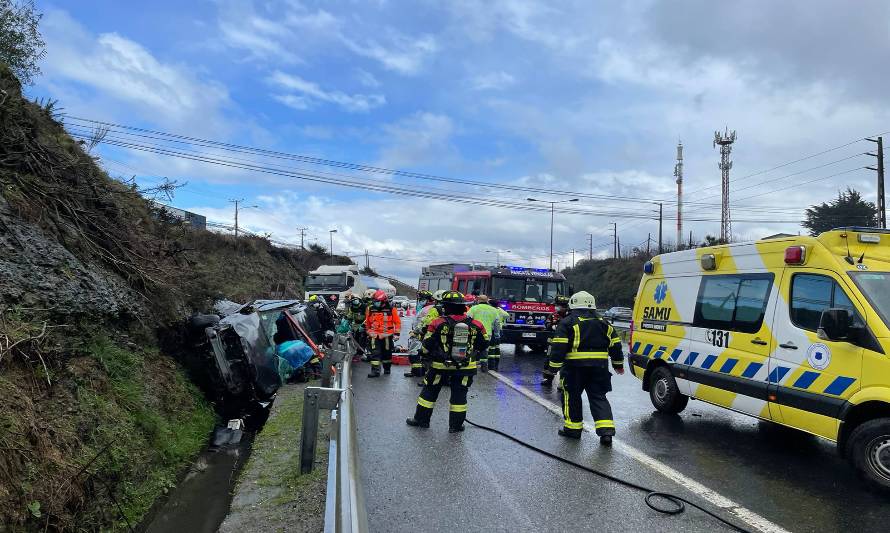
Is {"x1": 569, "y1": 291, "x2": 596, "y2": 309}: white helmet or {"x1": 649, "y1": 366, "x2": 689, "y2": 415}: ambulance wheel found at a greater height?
{"x1": 569, "y1": 291, "x2": 596, "y2": 309}: white helmet

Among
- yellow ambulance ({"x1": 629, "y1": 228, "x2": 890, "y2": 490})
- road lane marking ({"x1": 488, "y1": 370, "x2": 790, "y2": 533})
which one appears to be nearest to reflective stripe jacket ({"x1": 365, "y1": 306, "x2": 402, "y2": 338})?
road lane marking ({"x1": 488, "y1": 370, "x2": 790, "y2": 533})

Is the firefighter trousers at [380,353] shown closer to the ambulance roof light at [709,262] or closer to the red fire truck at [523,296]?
the red fire truck at [523,296]

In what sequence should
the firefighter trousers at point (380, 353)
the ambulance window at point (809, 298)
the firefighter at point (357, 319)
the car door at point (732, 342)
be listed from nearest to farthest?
the ambulance window at point (809, 298) < the car door at point (732, 342) < the firefighter trousers at point (380, 353) < the firefighter at point (357, 319)

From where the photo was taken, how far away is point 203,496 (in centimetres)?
557

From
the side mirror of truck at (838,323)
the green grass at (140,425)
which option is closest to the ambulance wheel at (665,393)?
the side mirror of truck at (838,323)

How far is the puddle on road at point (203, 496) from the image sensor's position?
4895 mm

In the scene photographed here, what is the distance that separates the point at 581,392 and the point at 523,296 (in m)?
9.45

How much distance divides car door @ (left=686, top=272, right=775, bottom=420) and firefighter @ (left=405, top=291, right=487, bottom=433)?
8.83 feet

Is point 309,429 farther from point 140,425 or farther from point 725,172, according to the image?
point 725,172

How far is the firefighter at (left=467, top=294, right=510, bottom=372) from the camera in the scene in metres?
10.8

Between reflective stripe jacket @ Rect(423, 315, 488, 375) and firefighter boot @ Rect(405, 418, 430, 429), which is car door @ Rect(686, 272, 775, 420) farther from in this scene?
firefighter boot @ Rect(405, 418, 430, 429)

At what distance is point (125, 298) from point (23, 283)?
1.65 meters

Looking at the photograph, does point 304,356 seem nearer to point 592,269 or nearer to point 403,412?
point 403,412

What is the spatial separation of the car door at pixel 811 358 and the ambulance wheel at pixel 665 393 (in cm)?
180
